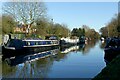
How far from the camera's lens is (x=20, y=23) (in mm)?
49531

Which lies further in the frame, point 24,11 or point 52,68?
point 24,11

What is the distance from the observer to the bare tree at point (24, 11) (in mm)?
47781

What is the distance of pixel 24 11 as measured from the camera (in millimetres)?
48281

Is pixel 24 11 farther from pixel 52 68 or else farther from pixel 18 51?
pixel 52 68

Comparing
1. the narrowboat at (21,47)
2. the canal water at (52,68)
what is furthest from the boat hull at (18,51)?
the canal water at (52,68)

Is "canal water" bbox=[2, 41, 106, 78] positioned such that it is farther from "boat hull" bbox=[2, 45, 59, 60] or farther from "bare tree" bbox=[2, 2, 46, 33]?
"bare tree" bbox=[2, 2, 46, 33]

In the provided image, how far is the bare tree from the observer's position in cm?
4778

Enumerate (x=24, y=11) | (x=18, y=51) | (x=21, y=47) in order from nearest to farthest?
1. (x=18, y=51)
2. (x=21, y=47)
3. (x=24, y=11)

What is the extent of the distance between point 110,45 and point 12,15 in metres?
25.0

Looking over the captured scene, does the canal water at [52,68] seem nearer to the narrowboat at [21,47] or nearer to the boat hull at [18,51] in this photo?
the boat hull at [18,51]

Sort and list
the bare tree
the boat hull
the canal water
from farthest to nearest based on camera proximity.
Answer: the bare tree
the boat hull
the canal water

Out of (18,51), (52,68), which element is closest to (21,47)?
(18,51)

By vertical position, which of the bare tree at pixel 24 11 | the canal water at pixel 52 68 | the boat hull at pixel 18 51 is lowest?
the canal water at pixel 52 68

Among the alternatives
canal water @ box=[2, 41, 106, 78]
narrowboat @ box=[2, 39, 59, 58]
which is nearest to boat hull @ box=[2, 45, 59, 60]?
narrowboat @ box=[2, 39, 59, 58]
